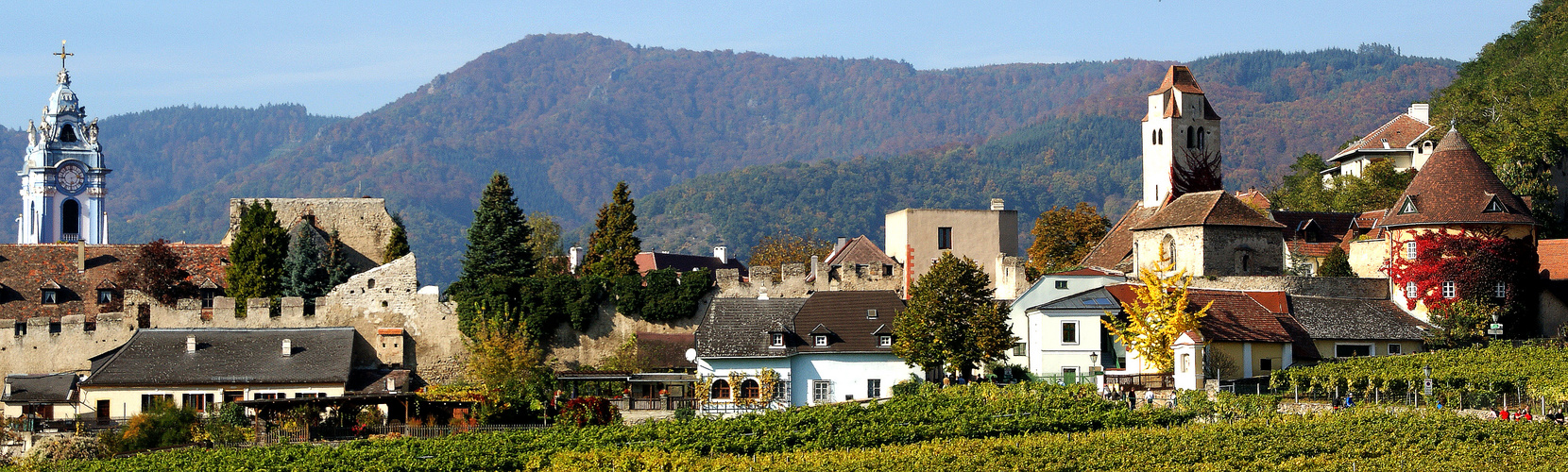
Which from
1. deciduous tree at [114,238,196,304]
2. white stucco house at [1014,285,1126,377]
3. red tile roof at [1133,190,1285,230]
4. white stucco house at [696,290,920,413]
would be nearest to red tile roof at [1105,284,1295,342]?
white stucco house at [1014,285,1126,377]

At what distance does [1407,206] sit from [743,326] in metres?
21.9

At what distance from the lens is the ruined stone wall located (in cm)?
6656

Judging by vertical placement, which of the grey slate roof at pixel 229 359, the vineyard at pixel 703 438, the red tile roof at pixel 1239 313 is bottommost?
the vineyard at pixel 703 438

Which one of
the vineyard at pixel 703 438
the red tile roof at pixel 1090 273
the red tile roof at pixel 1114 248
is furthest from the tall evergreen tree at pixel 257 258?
the red tile roof at pixel 1114 248

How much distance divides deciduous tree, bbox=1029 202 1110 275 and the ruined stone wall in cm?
2697

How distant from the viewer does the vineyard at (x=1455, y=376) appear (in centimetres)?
4159

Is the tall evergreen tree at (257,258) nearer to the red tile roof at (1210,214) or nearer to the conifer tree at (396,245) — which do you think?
the conifer tree at (396,245)

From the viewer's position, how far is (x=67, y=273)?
6219 centimetres

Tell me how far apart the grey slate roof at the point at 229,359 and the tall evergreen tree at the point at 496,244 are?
5321 mm

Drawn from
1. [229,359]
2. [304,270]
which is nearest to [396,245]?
[304,270]

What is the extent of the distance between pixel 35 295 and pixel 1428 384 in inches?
1850

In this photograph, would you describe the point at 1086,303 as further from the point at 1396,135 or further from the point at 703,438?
the point at 1396,135

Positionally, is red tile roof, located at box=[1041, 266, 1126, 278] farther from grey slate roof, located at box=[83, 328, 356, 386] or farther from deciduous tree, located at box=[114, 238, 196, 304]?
deciduous tree, located at box=[114, 238, 196, 304]

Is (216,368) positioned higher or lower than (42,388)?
higher
